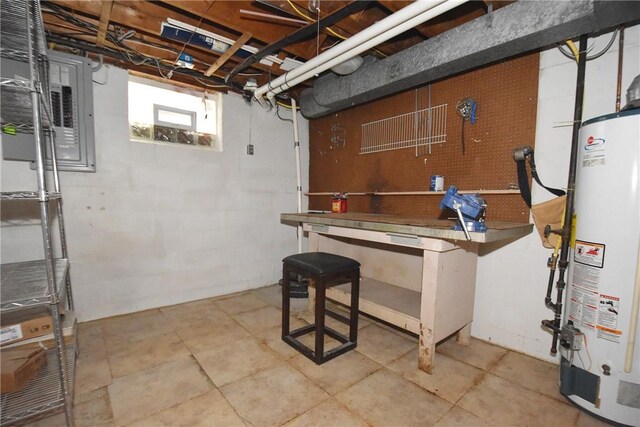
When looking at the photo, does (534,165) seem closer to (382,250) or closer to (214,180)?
(382,250)

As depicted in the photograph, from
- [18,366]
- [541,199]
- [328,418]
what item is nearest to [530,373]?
[541,199]

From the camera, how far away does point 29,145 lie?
2.02 m

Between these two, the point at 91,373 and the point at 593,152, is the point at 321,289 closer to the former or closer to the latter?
the point at 91,373

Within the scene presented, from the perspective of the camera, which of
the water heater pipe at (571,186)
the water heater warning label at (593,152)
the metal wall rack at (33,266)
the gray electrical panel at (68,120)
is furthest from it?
the gray electrical panel at (68,120)

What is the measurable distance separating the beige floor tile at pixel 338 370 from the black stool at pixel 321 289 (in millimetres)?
39

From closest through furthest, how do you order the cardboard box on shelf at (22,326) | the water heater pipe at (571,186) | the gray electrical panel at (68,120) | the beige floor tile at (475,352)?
the cardboard box on shelf at (22,326) < the water heater pipe at (571,186) < the beige floor tile at (475,352) < the gray electrical panel at (68,120)

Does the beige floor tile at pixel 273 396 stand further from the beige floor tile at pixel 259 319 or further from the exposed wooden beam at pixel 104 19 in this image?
the exposed wooden beam at pixel 104 19

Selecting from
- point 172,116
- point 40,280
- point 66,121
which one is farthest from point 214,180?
point 40,280

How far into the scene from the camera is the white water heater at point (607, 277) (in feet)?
4.23

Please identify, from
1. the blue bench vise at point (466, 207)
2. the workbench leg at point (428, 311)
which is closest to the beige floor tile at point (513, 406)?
the workbench leg at point (428, 311)

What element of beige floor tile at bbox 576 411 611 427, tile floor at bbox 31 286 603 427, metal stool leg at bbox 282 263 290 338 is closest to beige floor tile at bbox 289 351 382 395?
tile floor at bbox 31 286 603 427

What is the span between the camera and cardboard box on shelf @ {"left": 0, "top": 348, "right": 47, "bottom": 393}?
1.33 meters

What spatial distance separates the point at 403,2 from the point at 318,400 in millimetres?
2258

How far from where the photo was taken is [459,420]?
4.52 feet
